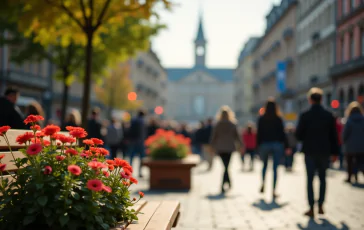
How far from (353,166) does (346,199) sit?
4437 mm

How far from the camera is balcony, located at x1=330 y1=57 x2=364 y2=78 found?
3219 cm

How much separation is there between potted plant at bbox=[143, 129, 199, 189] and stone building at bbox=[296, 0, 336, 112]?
27.1m

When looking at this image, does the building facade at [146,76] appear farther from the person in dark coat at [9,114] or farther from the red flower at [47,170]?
the red flower at [47,170]

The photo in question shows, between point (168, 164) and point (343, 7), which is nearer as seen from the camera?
point (168, 164)

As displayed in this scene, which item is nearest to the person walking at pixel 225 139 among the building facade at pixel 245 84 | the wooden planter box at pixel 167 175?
the wooden planter box at pixel 167 175

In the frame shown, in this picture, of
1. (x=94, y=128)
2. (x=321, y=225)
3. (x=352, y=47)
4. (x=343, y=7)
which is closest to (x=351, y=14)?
(x=352, y=47)

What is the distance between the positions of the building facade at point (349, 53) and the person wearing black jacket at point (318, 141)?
23747 millimetres

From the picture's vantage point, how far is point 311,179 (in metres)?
9.05

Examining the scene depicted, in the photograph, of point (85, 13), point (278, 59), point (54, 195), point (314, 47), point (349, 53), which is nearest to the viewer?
point (54, 195)

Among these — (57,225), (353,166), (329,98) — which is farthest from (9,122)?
(329,98)

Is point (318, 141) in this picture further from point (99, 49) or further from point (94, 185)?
point (99, 49)

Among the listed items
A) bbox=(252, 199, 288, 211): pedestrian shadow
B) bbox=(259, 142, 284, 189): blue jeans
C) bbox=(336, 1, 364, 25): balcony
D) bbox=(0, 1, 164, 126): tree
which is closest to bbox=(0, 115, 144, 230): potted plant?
bbox=(252, 199, 288, 211): pedestrian shadow

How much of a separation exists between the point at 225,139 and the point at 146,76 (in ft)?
219

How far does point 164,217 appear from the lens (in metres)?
4.67
